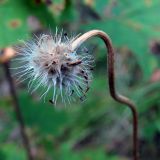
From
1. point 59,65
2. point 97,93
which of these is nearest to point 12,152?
point 97,93

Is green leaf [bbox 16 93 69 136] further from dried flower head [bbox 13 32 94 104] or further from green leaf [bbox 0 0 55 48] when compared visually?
dried flower head [bbox 13 32 94 104]

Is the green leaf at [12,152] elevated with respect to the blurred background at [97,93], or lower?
lower

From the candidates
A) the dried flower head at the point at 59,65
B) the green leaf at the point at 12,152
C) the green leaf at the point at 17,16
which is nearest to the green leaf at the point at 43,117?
the green leaf at the point at 12,152

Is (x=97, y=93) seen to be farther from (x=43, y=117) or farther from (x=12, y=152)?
(x=12, y=152)

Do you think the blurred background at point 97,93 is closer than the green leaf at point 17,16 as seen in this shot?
No

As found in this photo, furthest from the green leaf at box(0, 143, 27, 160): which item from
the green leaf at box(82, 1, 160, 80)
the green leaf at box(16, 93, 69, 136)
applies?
the green leaf at box(82, 1, 160, 80)

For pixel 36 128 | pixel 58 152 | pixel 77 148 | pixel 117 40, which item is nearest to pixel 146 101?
pixel 117 40

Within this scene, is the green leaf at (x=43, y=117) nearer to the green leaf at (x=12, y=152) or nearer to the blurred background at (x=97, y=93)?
the blurred background at (x=97, y=93)
